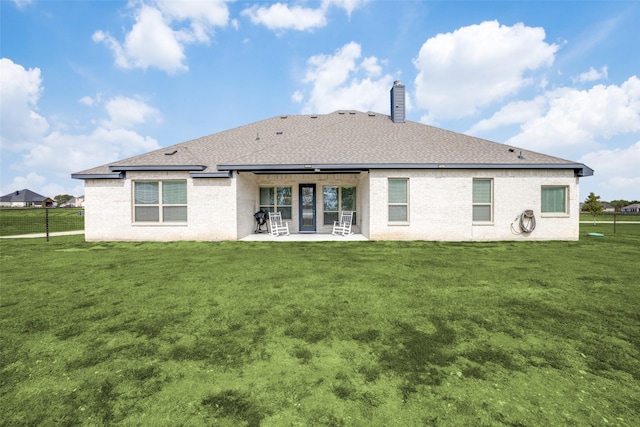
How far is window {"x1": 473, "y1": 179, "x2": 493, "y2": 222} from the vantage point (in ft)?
36.8

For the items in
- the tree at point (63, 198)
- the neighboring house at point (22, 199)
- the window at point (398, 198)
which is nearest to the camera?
the window at point (398, 198)

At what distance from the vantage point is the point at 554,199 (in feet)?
37.0

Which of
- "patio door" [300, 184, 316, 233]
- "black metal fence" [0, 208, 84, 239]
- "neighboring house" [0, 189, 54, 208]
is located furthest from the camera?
"neighboring house" [0, 189, 54, 208]

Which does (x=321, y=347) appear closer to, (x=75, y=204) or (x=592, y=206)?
(x=592, y=206)

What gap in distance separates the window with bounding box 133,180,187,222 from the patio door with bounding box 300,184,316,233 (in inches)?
208

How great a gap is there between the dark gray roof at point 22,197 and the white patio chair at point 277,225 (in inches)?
3399

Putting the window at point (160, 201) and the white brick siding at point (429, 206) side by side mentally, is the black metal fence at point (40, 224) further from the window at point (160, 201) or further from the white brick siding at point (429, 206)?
the white brick siding at point (429, 206)

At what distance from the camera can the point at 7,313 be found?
13.1 ft

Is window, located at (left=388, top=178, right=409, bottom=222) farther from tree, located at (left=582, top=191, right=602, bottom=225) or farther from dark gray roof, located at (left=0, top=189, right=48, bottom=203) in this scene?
dark gray roof, located at (left=0, top=189, right=48, bottom=203)

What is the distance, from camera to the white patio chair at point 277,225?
12.6m

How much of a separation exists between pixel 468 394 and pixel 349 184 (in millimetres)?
12020

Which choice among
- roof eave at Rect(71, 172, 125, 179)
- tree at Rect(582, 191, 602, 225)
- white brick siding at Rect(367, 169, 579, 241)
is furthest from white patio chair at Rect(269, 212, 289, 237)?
tree at Rect(582, 191, 602, 225)

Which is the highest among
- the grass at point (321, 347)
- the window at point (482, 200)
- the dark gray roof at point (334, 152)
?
the dark gray roof at point (334, 152)

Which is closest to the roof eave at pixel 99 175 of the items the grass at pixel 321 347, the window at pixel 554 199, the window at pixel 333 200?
the grass at pixel 321 347
